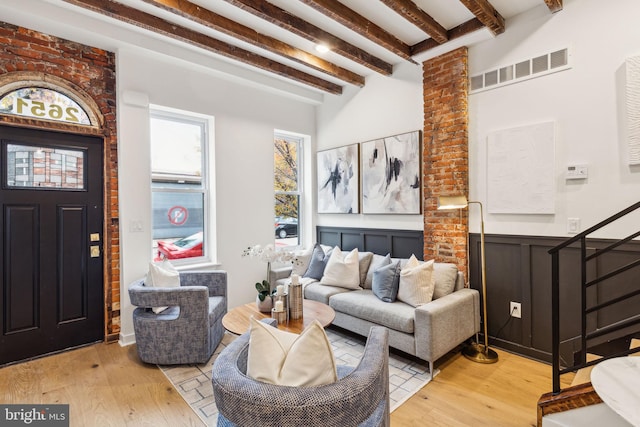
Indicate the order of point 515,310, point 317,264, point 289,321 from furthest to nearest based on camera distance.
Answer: point 317,264
point 515,310
point 289,321

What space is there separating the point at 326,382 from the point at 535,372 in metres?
2.44

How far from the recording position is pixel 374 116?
428cm

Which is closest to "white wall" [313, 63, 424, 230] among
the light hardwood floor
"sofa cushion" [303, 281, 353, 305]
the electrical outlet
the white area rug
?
"sofa cushion" [303, 281, 353, 305]

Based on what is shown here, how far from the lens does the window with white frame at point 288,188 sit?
16.0ft

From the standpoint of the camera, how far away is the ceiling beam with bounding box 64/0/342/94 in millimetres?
2717

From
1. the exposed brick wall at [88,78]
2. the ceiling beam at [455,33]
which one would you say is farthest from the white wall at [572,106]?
the exposed brick wall at [88,78]

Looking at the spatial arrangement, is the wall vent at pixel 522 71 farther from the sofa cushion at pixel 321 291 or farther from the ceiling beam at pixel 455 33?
the sofa cushion at pixel 321 291

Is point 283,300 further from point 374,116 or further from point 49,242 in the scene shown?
point 374,116

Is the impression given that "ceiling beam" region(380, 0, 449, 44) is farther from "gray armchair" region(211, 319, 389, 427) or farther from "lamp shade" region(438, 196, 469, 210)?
"gray armchair" region(211, 319, 389, 427)

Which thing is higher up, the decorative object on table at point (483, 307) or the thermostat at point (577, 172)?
the thermostat at point (577, 172)

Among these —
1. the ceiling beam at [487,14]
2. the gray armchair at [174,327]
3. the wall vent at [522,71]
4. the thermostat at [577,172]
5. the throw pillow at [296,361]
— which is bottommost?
the gray armchair at [174,327]

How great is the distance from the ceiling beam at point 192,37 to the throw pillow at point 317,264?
2289 mm

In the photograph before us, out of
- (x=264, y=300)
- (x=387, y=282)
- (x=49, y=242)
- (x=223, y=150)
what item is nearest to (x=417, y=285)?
(x=387, y=282)

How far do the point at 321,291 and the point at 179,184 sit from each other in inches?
84.5
